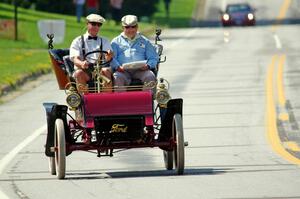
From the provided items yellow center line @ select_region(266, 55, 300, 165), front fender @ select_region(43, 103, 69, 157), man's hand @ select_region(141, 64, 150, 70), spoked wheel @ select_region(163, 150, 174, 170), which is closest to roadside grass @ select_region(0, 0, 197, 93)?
man's hand @ select_region(141, 64, 150, 70)

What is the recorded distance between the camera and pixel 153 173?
1522 centimetres

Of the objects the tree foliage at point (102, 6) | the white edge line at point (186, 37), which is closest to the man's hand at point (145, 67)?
the white edge line at point (186, 37)

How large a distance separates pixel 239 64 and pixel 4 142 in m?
18.7

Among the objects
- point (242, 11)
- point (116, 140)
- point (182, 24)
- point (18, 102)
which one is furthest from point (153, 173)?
point (182, 24)

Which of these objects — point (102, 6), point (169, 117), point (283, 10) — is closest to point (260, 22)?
point (102, 6)

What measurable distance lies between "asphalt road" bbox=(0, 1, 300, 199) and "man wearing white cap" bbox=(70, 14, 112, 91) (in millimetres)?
1182

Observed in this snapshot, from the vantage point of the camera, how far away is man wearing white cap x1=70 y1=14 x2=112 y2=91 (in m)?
15.9

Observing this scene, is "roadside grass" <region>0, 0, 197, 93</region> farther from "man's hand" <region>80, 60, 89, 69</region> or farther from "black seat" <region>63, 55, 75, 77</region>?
"man's hand" <region>80, 60, 89, 69</region>

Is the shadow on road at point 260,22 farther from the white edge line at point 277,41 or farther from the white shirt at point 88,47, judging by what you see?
the white shirt at point 88,47

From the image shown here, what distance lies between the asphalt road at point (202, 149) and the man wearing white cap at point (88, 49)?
1182 mm

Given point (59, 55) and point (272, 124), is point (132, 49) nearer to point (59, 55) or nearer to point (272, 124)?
point (59, 55)

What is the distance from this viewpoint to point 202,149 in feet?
59.7

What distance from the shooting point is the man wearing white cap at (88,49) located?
15891mm

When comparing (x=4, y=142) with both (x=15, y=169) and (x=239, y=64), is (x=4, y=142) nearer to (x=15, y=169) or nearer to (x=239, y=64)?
(x=15, y=169)
